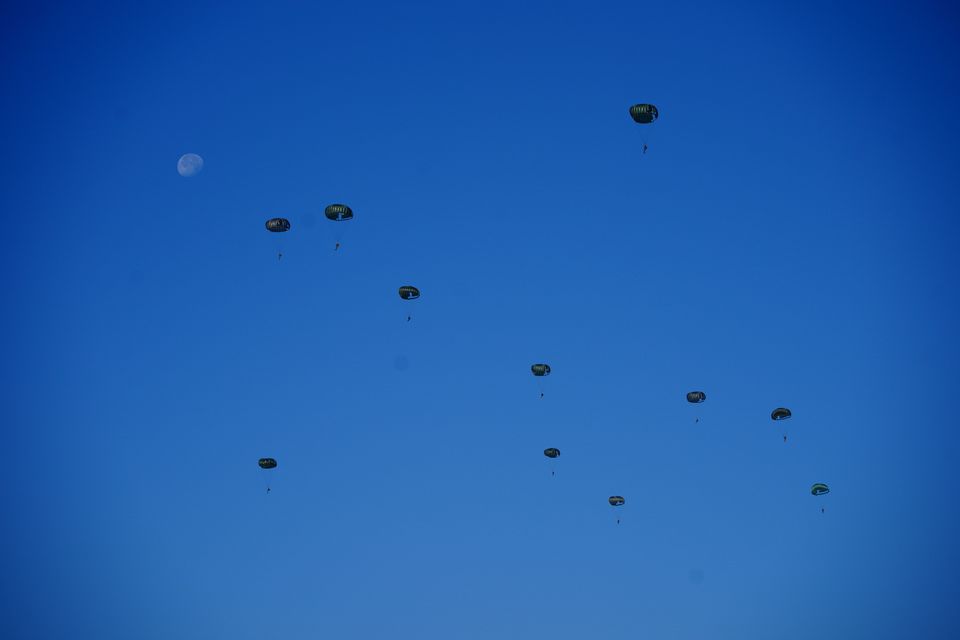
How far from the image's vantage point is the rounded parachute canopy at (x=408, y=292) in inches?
1708

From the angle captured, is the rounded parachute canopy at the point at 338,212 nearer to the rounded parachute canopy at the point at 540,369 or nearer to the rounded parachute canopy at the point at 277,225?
the rounded parachute canopy at the point at 277,225

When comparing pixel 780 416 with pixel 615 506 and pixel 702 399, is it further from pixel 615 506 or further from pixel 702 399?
pixel 615 506

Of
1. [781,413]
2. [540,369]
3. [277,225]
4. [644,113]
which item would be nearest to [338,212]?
[277,225]

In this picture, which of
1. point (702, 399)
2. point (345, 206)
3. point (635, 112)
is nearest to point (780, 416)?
point (702, 399)

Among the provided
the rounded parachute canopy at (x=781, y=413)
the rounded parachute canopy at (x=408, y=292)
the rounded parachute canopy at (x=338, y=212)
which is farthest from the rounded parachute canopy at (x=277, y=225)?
the rounded parachute canopy at (x=781, y=413)

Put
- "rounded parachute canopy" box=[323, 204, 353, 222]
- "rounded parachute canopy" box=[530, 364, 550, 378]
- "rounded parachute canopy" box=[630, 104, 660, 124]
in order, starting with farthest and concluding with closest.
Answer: "rounded parachute canopy" box=[530, 364, 550, 378] < "rounded parachute canopy" box=[323, 204, 353, 222] < "rounded parachute canopy" box=[630, 104, 660, 124]

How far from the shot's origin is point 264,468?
48750 millimetres

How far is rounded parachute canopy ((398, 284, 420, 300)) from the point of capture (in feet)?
142

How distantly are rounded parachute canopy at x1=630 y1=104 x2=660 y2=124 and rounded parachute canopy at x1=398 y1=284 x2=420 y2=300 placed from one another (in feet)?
48.7

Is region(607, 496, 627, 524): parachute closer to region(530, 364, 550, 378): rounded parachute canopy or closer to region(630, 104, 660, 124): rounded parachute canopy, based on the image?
region(530, 364, 550, 378): rounded parachute canopy

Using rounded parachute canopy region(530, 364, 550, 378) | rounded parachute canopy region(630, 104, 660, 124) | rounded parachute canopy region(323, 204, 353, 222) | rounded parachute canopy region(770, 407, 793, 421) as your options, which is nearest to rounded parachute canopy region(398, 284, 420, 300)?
rounded parachute canopy region(323, 204, 353, 222)

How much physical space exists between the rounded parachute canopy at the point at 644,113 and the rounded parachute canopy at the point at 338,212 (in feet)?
51.5

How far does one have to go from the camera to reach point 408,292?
43.6m

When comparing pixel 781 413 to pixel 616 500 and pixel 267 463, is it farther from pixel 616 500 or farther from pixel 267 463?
pixel 267 463
